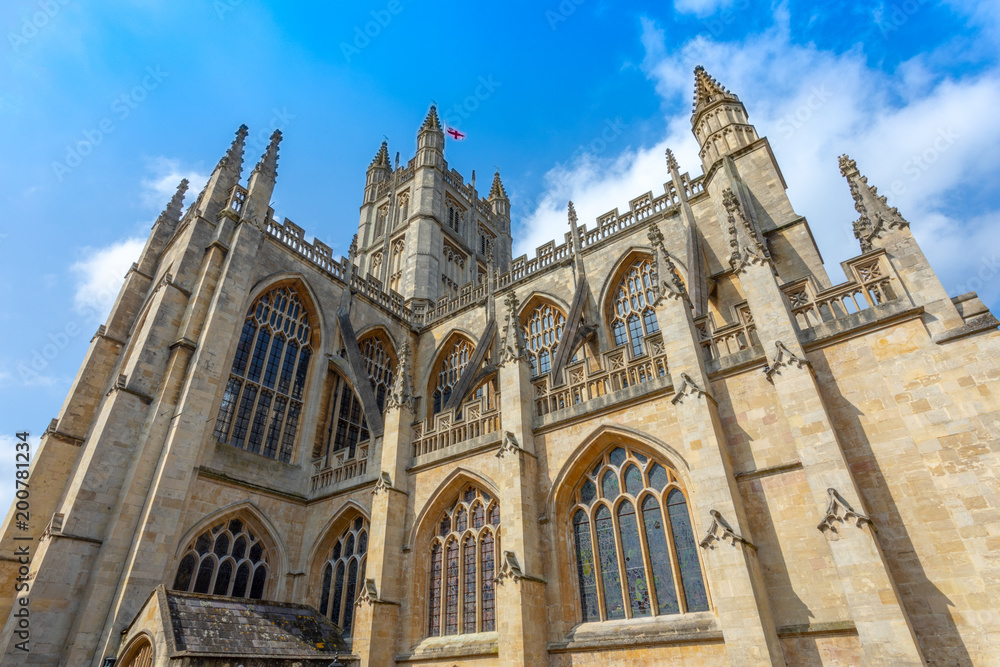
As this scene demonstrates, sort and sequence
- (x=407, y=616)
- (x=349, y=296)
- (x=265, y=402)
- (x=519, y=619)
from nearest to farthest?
(x=519, y=619)
(x=407, y=616)
(x=265, y=402)
(x=349, y=296)

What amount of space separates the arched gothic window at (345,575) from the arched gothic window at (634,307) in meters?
9.64

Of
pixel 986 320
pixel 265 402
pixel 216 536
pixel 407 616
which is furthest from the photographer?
pixel 265 402

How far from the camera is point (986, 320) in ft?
27.3

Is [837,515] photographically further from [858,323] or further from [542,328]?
[542,328]

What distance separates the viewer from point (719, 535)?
8.38m

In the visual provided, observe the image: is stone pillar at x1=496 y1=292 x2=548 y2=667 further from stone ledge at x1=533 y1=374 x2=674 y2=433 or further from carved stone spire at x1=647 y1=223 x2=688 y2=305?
carved stone spire at x1=647 y1=223 x2=688 y2=305

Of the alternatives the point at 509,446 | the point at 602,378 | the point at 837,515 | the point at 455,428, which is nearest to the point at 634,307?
the point at 602,378

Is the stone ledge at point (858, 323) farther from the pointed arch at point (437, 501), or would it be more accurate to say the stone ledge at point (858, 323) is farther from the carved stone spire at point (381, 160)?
the carved stone spire at point (381, 160)

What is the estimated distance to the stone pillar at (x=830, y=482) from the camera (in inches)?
275

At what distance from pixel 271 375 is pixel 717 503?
45.6ft

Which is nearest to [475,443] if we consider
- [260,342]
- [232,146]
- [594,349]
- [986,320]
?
[594,349]

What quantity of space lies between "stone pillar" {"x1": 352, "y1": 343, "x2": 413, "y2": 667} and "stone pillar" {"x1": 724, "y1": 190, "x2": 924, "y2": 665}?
8.98m

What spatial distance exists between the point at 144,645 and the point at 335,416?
9.00 meters

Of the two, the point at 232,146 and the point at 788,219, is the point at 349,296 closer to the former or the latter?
the point at 232,146
